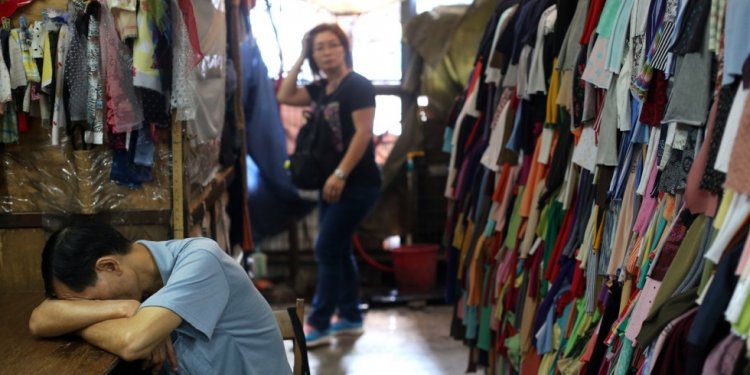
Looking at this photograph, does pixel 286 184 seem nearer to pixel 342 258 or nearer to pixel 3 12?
pixel 342 258

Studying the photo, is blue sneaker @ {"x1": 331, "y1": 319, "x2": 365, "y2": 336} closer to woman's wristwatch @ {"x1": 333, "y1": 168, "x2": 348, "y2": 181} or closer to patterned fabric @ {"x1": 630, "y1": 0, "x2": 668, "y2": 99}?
→ woman's wristwatch @ {"x1": 333, "y1": 168, "x2": 348, "y2": 181}

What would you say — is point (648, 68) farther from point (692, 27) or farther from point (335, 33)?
point (335, 33)

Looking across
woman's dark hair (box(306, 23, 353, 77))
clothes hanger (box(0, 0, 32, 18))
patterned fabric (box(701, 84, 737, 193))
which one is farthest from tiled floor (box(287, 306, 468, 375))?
patterned fabric (box(701, 84, 737, 193))

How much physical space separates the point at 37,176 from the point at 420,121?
8.88 ft

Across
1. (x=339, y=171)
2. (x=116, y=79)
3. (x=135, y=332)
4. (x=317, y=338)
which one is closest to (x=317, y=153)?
(x=339, y=171)

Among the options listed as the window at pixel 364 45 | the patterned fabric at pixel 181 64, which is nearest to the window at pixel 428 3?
the window at pixel 364 45

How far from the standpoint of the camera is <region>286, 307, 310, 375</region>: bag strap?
1.95 meters

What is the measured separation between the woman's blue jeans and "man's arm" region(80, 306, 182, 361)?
2.13 metres

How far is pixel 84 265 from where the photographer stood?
67.2 inches

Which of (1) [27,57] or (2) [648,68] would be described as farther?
(1) [27,57]

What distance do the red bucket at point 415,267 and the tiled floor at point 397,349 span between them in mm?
205

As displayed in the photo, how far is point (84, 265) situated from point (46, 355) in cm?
21

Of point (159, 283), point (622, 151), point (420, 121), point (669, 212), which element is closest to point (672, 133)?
point (669, 212)

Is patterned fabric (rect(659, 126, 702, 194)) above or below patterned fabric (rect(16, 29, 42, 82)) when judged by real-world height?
below
